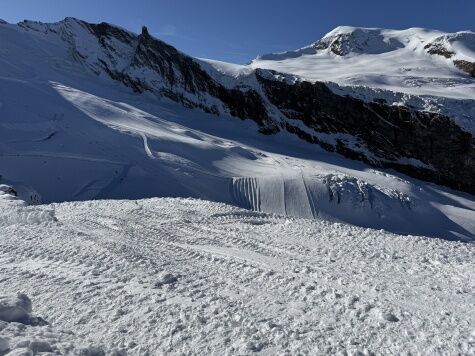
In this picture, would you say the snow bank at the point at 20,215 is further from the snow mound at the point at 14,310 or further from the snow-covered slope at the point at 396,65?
the snow-covered slope at the point at 396,65

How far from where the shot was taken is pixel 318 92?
42656 mm

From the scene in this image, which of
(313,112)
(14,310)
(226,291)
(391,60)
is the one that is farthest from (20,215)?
(391,60)

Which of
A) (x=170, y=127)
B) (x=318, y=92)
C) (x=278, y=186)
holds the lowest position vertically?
(x=278, y=186)

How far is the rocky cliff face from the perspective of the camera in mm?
38281

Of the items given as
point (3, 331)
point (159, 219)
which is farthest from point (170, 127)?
point (3, 331)

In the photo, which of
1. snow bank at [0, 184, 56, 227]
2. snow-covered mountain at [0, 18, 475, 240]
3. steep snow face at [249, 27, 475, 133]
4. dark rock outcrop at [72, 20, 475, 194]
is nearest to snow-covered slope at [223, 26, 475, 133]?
steep snow face at [249, 27, 475, 133]

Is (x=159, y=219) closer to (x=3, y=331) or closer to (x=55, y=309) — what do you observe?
(x=55, y=309)

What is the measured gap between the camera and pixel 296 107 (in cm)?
4262

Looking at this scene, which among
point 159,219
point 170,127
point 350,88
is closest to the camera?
point 159,219

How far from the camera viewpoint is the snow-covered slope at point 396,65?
4097 cm

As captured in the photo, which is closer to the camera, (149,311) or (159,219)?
A: (149,311)

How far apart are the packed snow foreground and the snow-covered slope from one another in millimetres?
33481

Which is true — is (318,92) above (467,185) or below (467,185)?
above

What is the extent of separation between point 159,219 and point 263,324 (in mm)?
7057
